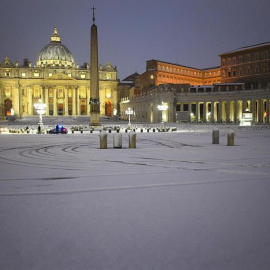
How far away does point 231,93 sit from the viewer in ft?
266

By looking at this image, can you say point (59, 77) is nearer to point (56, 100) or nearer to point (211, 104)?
point (56, 100)

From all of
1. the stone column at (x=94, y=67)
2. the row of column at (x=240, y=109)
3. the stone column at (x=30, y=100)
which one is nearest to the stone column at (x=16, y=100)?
the stone column at (x=30, y=100)

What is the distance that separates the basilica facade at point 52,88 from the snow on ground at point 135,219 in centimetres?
14026

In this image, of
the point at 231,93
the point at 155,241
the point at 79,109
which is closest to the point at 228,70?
the point at 231,93

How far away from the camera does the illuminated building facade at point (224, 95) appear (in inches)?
3120

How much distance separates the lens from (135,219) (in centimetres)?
696

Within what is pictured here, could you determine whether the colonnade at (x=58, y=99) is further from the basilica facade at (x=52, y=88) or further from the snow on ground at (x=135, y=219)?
the snow on ground at (x=135, y=219)

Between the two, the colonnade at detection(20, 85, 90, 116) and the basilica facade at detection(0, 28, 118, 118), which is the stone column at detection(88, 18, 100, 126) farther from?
the colonnade at detection(20, 85, 90, 116)

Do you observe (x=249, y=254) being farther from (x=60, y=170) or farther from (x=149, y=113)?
(x=149, y=113)

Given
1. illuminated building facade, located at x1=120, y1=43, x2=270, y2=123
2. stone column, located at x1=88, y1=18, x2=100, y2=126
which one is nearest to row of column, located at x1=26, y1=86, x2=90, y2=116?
illuminated building facade, located at x1=120, y1=43, x2=270, y2=123

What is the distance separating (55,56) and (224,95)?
109m

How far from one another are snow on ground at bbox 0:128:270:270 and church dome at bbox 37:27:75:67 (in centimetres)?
16055

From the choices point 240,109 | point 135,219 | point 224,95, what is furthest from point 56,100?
point 135,219

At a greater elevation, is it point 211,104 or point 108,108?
point 108,108
